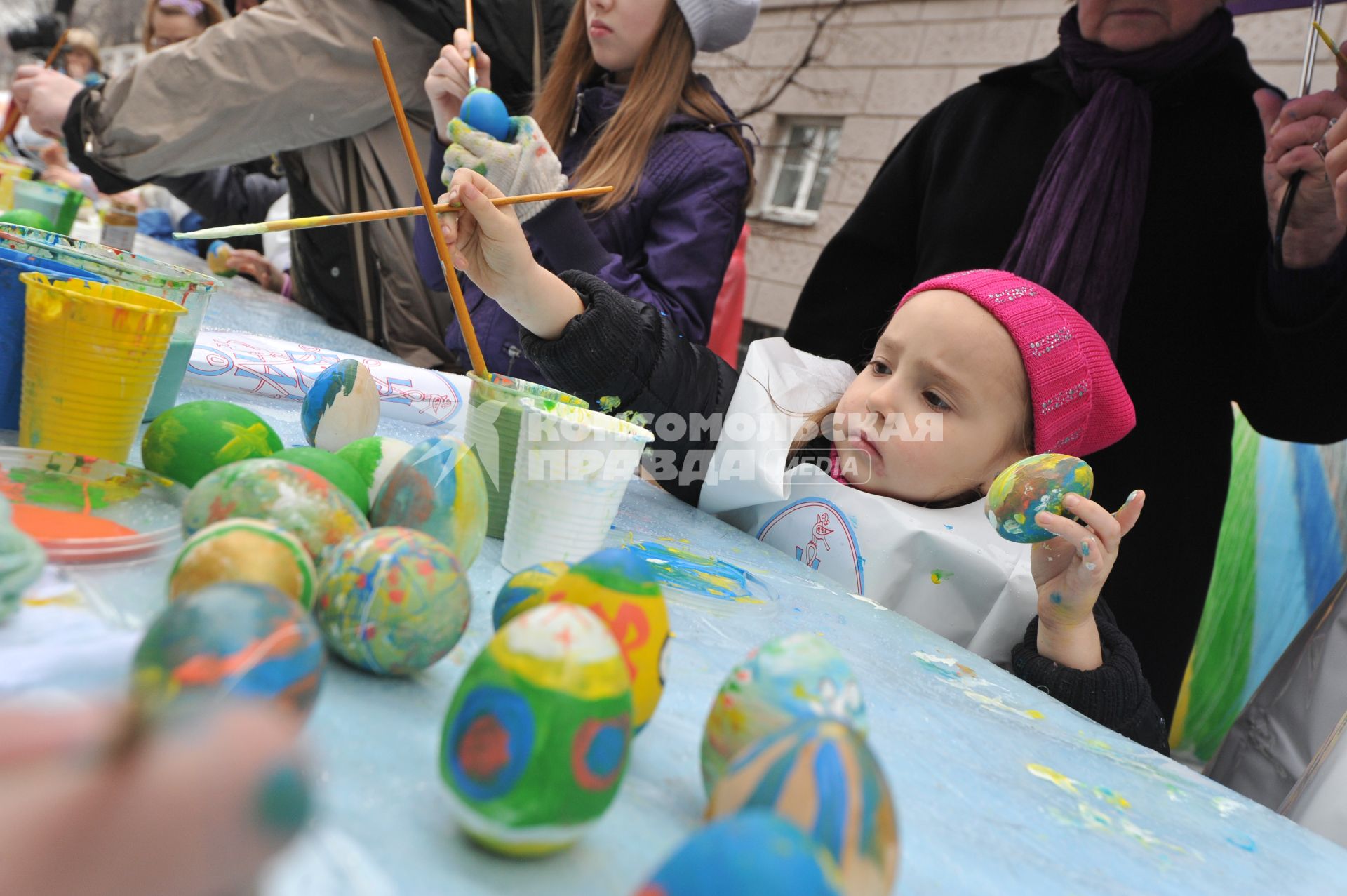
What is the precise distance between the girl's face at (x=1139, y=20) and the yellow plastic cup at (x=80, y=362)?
211cm

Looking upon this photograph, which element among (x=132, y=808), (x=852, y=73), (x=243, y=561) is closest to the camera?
(x=132, y=808)

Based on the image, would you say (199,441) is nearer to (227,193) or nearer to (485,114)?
(485,114)

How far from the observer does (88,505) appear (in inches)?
31.3

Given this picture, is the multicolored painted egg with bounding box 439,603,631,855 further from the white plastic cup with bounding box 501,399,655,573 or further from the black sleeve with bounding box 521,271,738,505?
the black sleeve with bounding box 521,271,738,505

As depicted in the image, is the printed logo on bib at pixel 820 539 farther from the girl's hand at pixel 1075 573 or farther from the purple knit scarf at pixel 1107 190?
the purple knit scarf at pixel 1107 190

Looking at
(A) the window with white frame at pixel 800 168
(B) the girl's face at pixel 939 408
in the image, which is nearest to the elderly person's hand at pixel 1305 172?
(B) the girl's face at pixel 939 408

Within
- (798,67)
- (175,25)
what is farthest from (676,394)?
(798,67)

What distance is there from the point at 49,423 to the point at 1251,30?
276 inches

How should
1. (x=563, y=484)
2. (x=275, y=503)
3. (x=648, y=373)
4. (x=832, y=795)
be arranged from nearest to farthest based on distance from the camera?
(x=832, y=795)
(x=275, y=503)
(x=563, y=484)
(x=648, y=373)

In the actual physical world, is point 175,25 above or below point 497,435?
above

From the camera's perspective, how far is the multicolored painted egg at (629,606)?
2.20 feet

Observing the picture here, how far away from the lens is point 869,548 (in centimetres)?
172

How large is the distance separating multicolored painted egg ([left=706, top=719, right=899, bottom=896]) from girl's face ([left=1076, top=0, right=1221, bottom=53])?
215 cm

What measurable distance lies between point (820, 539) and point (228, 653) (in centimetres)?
136
